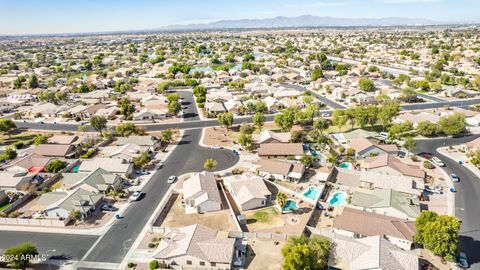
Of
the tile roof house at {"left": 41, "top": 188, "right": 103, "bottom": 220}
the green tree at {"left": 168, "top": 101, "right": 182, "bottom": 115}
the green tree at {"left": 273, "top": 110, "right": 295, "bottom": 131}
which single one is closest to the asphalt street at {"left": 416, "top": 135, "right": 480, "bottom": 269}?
the green tree at {"left": 273, "top": 110, "right": 295, "bottom": 131}

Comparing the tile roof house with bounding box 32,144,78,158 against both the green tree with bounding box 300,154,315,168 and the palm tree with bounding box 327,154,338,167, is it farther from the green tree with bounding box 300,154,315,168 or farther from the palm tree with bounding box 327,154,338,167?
the palm tree with bounding box 327,154,338,167

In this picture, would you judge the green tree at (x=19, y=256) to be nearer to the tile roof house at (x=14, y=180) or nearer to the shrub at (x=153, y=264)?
the shrub at (x=153, y=264)

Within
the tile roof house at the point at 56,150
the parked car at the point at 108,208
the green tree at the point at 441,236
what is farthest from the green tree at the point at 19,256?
the green tree at the point at 441,236

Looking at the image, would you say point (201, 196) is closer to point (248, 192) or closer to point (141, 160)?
point (248, 192)

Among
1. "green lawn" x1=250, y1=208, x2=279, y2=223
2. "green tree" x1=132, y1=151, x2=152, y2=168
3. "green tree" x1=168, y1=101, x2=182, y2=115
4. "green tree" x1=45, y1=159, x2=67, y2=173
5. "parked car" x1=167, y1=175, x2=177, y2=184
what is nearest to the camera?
"green lawn" x1=250, y1=208, x2=279, y2=223

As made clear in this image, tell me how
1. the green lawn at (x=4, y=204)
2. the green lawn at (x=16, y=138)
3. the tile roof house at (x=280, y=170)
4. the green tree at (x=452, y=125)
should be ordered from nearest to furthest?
the green lawn at (x=4, y=204), the tile roof house at (x=280, y=170), the green tree at (x=452, y=125), the green lawn at (x=16, y=138)

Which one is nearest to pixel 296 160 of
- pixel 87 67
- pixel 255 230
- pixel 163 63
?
pixel 255 230

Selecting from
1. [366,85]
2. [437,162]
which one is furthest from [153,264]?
[366,85]
